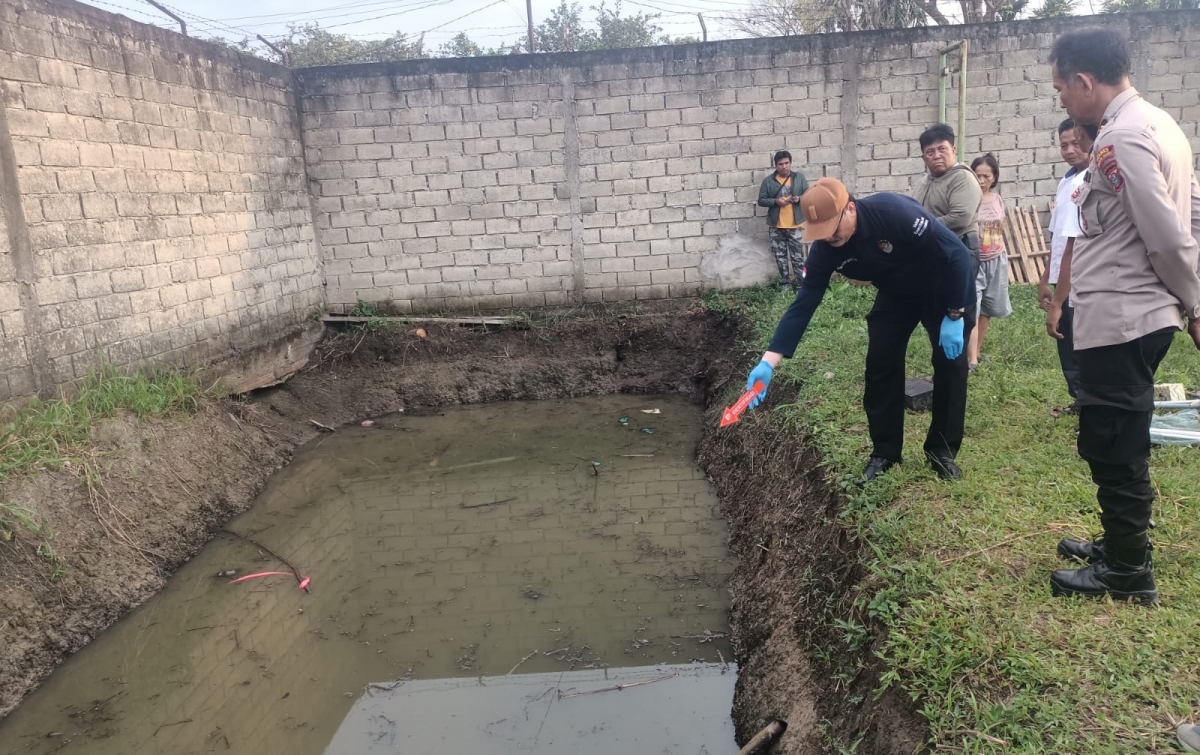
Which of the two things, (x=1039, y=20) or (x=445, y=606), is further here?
(x=1039, y=20)

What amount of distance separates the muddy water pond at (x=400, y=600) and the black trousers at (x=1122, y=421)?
1639mm

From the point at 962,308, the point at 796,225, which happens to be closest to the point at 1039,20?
the point at 796,225

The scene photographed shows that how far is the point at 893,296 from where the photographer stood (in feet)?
10.8

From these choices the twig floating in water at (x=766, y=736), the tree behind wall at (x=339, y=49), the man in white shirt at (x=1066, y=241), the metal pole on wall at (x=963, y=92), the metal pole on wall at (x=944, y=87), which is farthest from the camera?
the tree behind wall at (x=339, y=49)

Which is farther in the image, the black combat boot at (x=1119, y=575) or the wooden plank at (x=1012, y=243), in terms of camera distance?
the wooden plank at (x=1012, y=243)

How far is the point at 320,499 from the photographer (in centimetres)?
570

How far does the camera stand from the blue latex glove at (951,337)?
316 cm

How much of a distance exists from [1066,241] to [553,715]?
3162 millimetres

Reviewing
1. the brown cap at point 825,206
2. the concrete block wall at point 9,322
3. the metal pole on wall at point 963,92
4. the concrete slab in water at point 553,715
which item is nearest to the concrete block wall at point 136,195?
the concrete block wall at point 9,322

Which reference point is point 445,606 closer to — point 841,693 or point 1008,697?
point 841,693

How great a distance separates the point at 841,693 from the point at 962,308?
60.7 inches

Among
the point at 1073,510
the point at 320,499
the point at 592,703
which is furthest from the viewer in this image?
the point at 320,499

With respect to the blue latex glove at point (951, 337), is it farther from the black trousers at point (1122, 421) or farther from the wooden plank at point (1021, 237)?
the wooden plank at point (1021, 237)

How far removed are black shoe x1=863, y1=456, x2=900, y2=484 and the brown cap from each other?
3.64ft
